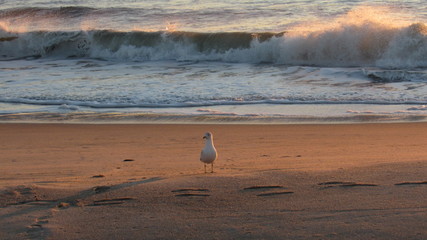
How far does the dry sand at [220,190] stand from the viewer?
434 cm

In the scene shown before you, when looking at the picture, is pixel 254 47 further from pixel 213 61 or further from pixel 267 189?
pixel 267 189

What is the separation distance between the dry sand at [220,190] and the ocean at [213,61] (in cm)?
245

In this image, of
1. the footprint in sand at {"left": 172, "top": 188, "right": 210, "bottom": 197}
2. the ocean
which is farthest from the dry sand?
the ocean

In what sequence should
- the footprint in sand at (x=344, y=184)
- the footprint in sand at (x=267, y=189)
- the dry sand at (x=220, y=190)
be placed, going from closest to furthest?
the dry sand at (x=220, y=190) → the footprint in sand at (x=267, y=189) → the footprint in sand at (x=344, y=184)

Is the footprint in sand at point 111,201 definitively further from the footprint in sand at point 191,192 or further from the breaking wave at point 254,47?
the breaking wave at point 254,47

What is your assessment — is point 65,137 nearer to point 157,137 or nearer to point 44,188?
point 157,137

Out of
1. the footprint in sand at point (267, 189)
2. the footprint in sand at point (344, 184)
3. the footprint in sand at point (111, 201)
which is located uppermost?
the footprint in sand at point (111, 201)

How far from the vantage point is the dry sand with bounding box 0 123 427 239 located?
14.2ft

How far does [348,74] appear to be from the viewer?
1523 centimetres

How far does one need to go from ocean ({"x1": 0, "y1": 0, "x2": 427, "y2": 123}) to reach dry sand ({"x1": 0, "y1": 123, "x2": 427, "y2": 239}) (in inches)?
96.5

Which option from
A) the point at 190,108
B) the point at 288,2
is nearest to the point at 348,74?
the point at 190,108

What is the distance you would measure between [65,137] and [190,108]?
9.62 ft

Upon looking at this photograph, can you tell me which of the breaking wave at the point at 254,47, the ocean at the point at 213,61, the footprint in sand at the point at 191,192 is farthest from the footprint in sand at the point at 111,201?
the breaking wave at the point at 254,47

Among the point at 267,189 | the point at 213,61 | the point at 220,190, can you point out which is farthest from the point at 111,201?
the point at 213,61
